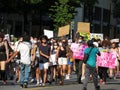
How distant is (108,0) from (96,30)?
8.26m

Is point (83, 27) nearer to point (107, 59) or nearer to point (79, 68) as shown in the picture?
point (107, 59)

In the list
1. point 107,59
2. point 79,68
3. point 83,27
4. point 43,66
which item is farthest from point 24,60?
point 83,27

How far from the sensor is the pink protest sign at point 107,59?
70.8 ft

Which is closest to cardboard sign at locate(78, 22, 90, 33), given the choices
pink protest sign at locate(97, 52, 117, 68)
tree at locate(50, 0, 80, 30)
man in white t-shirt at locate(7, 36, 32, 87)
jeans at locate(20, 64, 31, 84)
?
pink protest sign at locate(97, 52, 117, 68)

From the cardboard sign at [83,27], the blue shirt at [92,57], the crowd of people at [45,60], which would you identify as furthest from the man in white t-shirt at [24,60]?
the cardboard sign at [83,27]

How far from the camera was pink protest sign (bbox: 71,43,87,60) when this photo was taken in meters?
20.9

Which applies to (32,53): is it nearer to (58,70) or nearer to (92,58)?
(58,70)

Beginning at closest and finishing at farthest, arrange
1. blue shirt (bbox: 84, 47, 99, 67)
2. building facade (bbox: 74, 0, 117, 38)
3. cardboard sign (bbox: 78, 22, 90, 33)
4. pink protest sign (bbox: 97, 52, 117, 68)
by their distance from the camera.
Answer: blue shirt (bbox: 84, 47, 99, 67) < pink protest sign (bbox: 97, 52, 117, 68) < cardboard sign (bbox: 78, 22, 90, 33) < building facade (bbox: 74, 0, 117, 38)

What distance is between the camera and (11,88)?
18.0 m

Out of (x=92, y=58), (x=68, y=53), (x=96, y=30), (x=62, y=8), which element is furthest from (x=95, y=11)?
(x=92, y=58)

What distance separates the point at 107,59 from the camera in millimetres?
21984

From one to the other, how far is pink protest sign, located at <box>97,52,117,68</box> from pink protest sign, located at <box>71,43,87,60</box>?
943 mm

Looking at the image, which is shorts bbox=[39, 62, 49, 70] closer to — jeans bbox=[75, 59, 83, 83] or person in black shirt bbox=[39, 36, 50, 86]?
person in black shirt bbox=[39, 36, 50, 86]

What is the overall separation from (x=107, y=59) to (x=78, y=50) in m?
1.44
